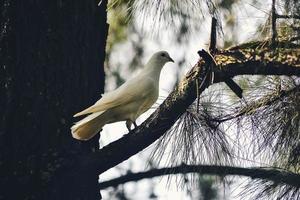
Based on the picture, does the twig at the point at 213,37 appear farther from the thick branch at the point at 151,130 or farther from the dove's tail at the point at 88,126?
the dove's tail at the point at 88,126

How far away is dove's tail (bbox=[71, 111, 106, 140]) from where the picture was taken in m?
2.87

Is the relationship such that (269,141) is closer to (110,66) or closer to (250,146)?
(250,146)

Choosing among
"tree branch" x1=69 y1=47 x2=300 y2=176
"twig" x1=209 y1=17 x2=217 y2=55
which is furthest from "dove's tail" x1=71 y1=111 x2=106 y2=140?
"twig" x1=209 y1=17 x2=217 y2=55

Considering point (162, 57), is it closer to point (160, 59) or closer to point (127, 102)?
point (160, 59)

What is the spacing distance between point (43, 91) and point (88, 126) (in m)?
0.21

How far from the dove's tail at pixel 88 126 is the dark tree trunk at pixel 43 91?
27 millimetres

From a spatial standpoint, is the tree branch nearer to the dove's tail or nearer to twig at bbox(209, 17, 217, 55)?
twig at bbox(209, 17, 217, 55)

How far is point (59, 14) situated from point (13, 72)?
256 mm

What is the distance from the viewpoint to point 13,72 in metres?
2.86

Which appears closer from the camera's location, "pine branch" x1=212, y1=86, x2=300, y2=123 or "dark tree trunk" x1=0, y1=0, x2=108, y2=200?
"pine branch" x1=212, y1=86, x2=300, y2=123

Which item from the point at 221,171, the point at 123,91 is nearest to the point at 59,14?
the point at 123,91

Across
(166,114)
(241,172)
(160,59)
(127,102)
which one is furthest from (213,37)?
(160,59)

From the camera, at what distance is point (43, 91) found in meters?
2.86

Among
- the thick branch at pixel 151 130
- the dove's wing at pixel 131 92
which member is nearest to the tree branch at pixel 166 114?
the thick branch at pixel 151 130
